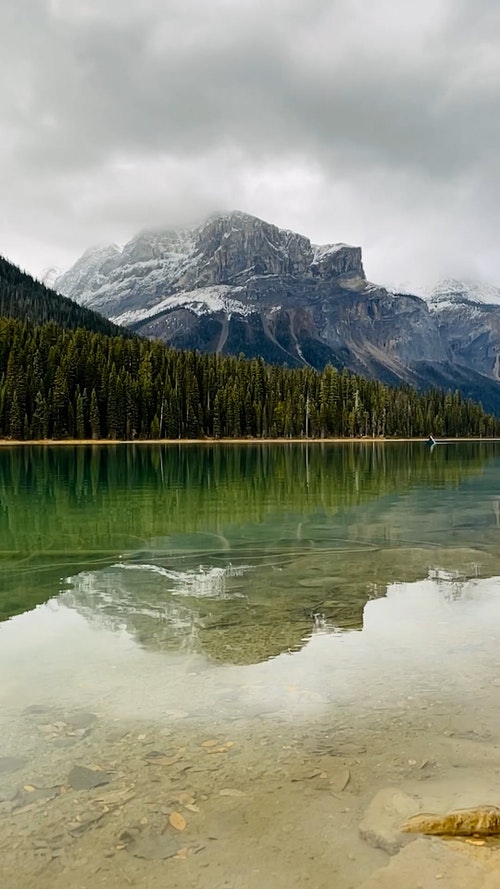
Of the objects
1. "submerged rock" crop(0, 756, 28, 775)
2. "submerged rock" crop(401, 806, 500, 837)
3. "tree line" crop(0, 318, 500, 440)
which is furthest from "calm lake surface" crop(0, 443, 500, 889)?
"tree line" crop(0, 318, 500, 440)

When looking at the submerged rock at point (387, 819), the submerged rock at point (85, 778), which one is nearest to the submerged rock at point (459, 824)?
the submerged rock at point (387, 819)

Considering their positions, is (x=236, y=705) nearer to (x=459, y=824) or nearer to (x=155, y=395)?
(x=459, y=824)

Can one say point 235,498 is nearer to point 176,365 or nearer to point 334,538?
point 334,538

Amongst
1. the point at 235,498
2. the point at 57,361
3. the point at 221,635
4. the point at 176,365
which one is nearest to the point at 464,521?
the point at 235,498

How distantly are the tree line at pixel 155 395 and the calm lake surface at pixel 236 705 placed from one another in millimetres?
113673

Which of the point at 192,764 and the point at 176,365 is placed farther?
the point at 176,365

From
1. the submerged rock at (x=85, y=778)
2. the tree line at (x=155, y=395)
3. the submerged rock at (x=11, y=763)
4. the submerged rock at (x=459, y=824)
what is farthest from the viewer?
the tree line at (x=155, y=395)

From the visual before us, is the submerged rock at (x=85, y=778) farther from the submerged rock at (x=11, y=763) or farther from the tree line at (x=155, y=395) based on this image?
the tree line at (x=155, y=395)

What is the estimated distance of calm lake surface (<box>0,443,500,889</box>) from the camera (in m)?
6.29

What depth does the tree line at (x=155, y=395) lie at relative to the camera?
131500 mm

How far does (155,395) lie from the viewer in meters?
147

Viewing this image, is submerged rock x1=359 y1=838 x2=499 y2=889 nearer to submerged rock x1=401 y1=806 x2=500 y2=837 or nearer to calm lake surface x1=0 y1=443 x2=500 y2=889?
calm lake surface x1=0 y1=443 x2=500 y2=889

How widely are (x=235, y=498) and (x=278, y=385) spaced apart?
132165 millimetres

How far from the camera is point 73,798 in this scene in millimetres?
7094
